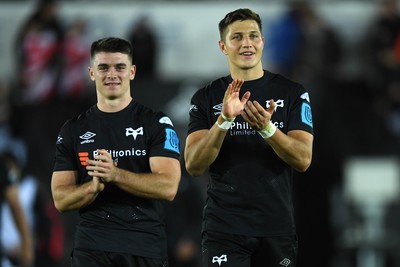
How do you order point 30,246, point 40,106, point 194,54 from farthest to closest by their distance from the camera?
1. point 194,54
2. point 40,106
3. point 30,246

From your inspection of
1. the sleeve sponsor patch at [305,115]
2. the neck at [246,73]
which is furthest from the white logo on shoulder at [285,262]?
the neck at [246,73]

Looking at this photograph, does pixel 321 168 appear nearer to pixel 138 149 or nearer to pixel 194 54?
pixel 194 54

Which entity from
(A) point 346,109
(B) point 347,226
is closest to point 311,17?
(A) point 346,109

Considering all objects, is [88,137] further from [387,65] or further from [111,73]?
[387,65]

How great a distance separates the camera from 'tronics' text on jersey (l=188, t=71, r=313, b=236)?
319 inches

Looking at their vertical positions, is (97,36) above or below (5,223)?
above

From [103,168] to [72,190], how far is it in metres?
0.35

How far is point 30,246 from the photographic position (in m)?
12.1

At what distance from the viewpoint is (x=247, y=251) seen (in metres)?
8.12

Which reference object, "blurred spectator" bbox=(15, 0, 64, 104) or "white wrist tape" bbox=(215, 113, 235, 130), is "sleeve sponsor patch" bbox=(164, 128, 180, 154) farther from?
"blurred spectator" bbox=(15, 0, 64, 104)

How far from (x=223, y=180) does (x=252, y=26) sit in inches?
43.1

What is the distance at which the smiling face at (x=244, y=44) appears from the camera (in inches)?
322

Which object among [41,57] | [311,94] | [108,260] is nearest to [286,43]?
[311,94]

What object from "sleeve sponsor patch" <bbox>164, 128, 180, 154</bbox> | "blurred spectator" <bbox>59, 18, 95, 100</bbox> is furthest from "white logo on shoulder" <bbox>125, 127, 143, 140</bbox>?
"blurred spectator" <bbox>59, 18, 95, 100</bbox>
